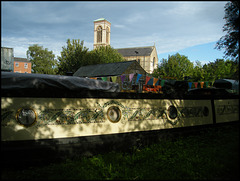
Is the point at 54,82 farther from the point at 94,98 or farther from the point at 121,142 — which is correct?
the point at 121,142

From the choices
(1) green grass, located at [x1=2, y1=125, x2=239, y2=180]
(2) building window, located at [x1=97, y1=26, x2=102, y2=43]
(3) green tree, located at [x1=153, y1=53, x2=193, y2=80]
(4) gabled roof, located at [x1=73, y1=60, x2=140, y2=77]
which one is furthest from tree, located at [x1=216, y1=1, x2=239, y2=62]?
(2) building window, located at [x1=97, y1=26, x2=102, y2=43]

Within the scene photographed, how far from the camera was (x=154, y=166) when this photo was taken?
484 cm

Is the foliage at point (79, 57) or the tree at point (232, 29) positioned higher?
the foliage at point (79, 57)

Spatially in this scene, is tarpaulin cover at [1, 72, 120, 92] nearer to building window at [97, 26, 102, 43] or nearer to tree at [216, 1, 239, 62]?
tree at [216, 1, 239, 62]

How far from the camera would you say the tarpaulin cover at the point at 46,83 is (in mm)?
4797

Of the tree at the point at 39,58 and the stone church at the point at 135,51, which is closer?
the tree at the point at 39,58

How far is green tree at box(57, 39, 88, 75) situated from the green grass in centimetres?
3759

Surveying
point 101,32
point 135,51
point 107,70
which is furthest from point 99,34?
point 107,70

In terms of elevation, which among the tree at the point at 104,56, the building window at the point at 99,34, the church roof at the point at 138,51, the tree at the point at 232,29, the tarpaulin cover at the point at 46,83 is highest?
the building window at the point at 99,34

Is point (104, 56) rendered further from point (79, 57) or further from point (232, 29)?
point (232, 29)

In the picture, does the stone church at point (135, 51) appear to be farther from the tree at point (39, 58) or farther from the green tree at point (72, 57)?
the green tree at point (72, 57)

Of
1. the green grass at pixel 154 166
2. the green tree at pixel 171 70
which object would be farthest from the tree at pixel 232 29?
the green tree at pixel 171 70

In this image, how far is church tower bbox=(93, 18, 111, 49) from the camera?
74750 millimetres

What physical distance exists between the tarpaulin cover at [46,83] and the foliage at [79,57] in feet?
114
